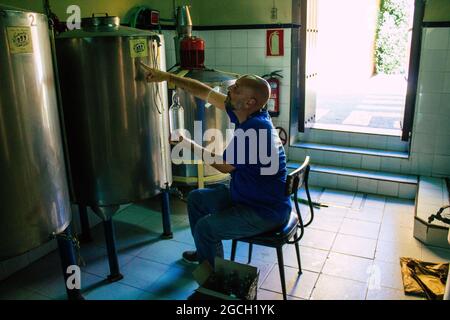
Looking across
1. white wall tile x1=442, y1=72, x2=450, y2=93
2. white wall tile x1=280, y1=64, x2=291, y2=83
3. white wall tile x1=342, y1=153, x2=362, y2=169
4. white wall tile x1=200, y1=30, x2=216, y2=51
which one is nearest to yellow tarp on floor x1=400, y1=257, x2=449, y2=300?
white wall tile x1=342, y1=153, x2=362, y2=169

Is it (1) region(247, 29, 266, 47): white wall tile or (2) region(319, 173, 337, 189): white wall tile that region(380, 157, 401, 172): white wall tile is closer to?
(2) region(319, 173, 337, 189): white wall tile

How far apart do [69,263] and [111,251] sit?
0.45m

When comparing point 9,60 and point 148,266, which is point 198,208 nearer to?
point 148,266

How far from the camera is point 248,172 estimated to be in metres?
2.25

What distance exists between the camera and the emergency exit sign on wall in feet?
15.4

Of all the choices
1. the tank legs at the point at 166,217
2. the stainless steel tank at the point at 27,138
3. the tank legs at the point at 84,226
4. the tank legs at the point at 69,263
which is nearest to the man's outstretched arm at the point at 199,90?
the stainless steel tank at the point at 27,138

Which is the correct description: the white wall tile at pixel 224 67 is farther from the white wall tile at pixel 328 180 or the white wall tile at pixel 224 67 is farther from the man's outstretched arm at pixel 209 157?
the man's outstretched arm at pixel 209 157

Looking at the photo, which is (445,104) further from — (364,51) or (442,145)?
(364,51)

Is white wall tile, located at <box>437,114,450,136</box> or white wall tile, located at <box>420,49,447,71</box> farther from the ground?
white wall tile, located at <box>420,49,447,71</box>

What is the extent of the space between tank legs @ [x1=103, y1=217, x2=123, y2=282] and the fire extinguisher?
285 cm

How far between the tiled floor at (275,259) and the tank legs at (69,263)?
14 centimetres

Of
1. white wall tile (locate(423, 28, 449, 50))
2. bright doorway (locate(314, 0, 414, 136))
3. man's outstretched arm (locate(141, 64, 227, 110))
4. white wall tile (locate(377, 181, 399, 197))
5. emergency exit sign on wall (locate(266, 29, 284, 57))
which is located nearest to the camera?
man's outstretched arm (locate(141, 64, 227, 110))

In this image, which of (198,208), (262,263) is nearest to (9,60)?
(198,208)
